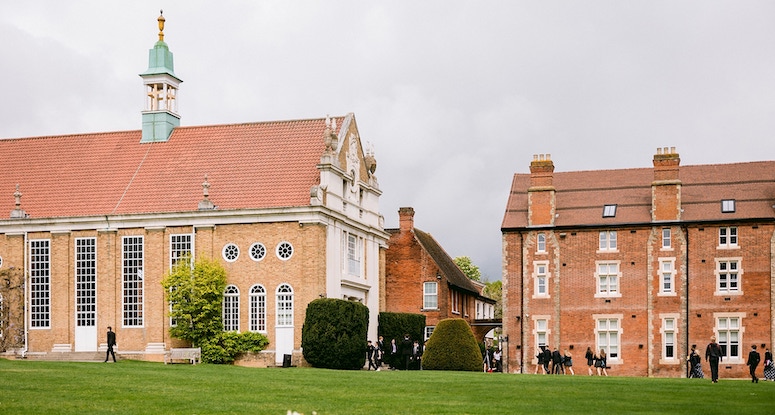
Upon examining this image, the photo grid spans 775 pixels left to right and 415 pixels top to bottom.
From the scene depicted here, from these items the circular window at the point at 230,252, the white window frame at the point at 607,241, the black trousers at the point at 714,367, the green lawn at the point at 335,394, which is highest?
the white window frame at the point at 607,241

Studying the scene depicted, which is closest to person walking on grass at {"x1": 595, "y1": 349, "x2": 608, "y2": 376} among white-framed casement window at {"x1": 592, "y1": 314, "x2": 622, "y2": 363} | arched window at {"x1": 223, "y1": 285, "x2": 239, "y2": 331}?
white-framed casement window at {"x1": 592, "y1": 314, "x2": 622, "y2": 363}

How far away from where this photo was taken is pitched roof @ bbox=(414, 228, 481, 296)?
6975 centimetres

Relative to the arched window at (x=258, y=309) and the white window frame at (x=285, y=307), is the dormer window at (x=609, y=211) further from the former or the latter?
the arched window at (x=258, y=309)

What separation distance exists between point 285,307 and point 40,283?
1294cm

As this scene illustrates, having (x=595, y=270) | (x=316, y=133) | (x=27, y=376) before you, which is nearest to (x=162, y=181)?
(x=316, y=133)

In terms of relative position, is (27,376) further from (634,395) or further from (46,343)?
(46,343)

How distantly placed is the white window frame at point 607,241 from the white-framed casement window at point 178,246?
69.9ft

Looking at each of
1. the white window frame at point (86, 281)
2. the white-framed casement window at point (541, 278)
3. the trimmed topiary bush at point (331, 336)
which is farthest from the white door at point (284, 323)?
the white-framed casement window at point (541, 278)

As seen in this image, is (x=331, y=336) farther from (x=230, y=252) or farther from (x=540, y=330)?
(x=540, y=330)

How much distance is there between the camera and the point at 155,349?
54.9m

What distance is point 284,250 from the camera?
54.3m

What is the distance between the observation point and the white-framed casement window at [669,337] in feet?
191

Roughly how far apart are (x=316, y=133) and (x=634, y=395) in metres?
31.3

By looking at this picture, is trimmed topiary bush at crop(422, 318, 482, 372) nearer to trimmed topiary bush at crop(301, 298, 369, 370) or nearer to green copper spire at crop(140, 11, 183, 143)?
trimmed topiary bush at crop(301, 298, 369, 370)
